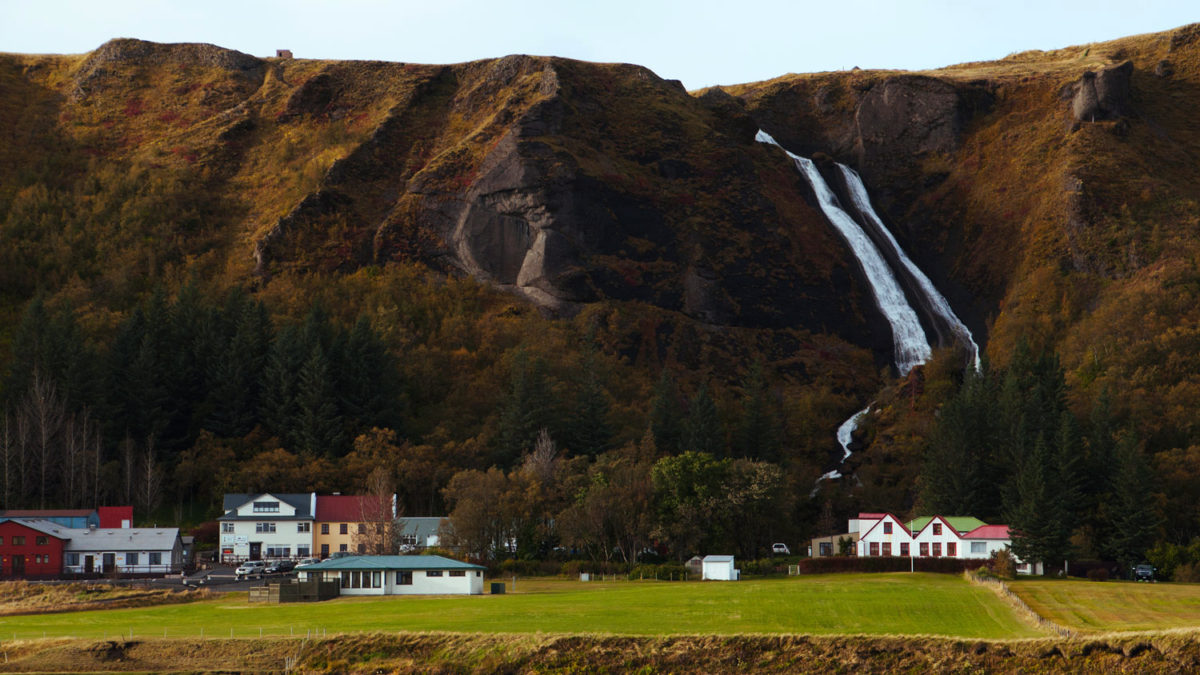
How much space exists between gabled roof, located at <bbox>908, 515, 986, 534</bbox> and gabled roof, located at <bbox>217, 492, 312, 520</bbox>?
150 ft

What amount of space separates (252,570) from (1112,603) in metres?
52.5

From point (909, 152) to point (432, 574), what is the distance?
12767 centimetres

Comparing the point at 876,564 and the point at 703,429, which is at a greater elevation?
the point at 703,429

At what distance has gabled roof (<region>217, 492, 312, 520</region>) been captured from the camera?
10050cm

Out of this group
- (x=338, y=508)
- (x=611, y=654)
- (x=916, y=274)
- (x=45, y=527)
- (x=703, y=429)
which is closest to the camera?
(x=611, y=654)

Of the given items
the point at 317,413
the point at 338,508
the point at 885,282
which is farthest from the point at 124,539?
the point at 885,282

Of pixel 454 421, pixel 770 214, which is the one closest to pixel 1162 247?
pixel 770 214

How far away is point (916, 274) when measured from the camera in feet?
531

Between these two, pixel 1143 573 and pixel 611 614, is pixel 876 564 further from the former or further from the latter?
pixel 611 614

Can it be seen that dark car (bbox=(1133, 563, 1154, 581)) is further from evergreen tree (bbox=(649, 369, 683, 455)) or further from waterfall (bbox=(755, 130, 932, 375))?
waterfall (bbox=(755, 130, 932, 375))

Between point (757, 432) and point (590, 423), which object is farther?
point (757, 432)

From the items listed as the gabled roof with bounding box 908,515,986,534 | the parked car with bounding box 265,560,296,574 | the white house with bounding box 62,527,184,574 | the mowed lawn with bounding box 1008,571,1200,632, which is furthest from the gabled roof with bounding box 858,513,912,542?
the white house with bounding box 62,527,184,574

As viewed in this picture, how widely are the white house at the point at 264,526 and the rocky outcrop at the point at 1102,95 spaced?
10847cm

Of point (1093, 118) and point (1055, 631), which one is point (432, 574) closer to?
point (1055, 631)
